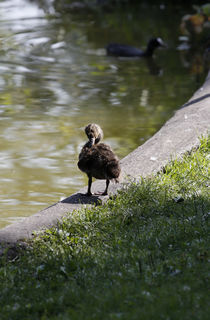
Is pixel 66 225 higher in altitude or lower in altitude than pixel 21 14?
higher

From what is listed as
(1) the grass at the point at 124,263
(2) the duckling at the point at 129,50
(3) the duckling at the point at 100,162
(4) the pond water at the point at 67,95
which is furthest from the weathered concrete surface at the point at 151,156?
(2) the duckling at the point at 129,50

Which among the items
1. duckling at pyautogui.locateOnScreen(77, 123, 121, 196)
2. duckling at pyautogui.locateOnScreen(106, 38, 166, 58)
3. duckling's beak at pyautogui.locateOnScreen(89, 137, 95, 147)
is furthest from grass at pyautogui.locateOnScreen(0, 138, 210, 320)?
duckling at pyautogui.locateOnScreen(106, 38, 166, 58)

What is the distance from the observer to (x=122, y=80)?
1495 centimetres

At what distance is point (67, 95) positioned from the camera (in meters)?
13.4

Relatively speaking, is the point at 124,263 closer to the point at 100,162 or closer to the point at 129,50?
the point at 100,162

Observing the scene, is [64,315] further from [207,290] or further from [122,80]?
[122,80]

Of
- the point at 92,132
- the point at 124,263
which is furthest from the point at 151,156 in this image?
the point at 124,263

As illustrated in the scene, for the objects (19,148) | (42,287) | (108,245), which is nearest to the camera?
(42,287)

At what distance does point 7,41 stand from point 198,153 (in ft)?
41.1

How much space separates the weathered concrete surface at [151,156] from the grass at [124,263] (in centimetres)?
17

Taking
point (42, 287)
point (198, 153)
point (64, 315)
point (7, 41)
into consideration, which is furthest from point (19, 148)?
point (7, 41)

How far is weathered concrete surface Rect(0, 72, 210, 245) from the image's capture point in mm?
6020

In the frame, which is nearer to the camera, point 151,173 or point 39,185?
point 151,173

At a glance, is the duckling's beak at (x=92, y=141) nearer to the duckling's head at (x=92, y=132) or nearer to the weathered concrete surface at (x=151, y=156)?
the duckling's head at (x=92, y=132)
